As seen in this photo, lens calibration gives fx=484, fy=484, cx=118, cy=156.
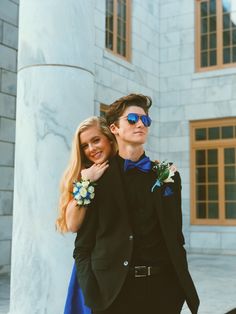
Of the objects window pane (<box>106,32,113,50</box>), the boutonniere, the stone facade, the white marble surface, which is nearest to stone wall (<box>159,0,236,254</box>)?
window pane (<box>106,32,113,50</box>)

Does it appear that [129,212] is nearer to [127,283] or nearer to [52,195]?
[127,283]

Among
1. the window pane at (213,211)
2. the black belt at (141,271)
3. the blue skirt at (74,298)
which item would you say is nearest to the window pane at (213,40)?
the window pane at (213,211)

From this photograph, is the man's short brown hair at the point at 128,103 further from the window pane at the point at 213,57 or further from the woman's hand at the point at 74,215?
the window pane at the point at 213,57

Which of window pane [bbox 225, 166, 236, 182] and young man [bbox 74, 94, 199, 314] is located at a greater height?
window pane [bbox 225, 166, 236, 182]

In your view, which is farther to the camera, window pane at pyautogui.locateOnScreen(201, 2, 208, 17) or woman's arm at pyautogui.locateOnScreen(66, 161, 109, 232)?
window pane at pyautogui.locateOnScreen(201, 2, 208, 17)

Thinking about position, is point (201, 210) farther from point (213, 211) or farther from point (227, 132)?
point (227, 132)

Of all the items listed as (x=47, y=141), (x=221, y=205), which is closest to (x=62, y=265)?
(x=47, y=141)

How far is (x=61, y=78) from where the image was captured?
4.06 metres

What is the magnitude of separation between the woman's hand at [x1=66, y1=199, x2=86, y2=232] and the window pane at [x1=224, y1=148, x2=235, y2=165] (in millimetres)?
10352

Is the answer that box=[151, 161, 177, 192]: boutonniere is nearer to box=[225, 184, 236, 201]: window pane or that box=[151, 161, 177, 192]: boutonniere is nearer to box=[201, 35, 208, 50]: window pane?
box=[225, 184, 236, 201]: window pane

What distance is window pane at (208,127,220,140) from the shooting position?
39.8 ft

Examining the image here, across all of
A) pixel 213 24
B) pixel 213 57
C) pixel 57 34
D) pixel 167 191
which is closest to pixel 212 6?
pixel 213 24

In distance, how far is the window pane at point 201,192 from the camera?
A: 12.2 metres

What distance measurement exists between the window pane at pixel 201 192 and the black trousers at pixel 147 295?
409 inches
